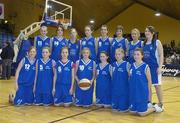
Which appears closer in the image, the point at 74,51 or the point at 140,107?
the point at 140,107

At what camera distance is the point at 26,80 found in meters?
5.61

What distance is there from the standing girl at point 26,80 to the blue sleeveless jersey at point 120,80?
1.51 m

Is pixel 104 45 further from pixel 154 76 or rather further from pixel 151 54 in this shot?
pixel 154 76

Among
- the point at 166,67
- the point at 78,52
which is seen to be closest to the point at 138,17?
the point at 166,67

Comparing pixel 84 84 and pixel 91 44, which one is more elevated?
pixel 91 44

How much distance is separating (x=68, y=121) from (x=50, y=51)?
1975 millimetres

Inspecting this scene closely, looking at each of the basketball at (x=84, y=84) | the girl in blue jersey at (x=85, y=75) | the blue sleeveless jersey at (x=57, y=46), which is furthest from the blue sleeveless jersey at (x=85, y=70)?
the blue sleeveless jersey at (x=57, y=46)

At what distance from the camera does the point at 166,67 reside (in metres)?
16.0

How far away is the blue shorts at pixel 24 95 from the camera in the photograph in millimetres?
5578

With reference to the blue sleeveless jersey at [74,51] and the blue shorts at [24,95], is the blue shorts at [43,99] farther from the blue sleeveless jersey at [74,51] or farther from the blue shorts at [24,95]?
the blue sleeveless jersey at [74,51]

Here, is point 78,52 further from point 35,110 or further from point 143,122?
point 143,122

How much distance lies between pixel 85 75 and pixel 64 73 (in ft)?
1.25

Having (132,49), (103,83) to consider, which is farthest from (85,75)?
(132,49)

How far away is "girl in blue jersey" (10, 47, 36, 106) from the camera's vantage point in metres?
5.58
